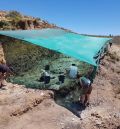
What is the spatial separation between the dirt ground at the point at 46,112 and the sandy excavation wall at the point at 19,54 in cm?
240

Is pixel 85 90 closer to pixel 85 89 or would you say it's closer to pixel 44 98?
pixel 85 89

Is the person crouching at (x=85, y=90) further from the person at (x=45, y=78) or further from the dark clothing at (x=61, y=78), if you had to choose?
the person at (x=45, y=78)

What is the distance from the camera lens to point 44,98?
1288 cm

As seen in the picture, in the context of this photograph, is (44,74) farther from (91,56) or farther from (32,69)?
(91,56)

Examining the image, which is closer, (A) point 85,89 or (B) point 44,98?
(A) point 85,89

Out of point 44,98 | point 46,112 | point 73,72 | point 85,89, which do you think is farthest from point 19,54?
point 46,112

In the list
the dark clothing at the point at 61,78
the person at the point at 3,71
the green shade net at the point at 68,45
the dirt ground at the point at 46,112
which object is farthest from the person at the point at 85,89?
the person at the point at 3,71

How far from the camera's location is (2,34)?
52.5 feet

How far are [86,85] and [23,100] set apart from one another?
2656mm

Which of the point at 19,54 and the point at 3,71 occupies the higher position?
the point at 19,54

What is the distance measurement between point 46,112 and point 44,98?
1200mm

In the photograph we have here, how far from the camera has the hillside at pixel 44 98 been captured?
11125mm

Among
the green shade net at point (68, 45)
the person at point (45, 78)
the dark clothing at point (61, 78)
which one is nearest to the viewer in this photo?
the person at point (45, 78)

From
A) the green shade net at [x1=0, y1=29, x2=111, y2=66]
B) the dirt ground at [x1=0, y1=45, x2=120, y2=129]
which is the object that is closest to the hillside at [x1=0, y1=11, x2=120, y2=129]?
the dirt ground at [x1=0, y1=45, x2=120, y2=129]
